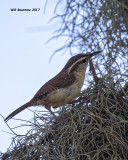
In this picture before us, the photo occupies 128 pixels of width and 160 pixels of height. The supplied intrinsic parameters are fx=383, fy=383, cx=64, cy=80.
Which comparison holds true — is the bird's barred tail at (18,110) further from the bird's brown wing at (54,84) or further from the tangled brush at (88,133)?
the tangled brush at (88,133)

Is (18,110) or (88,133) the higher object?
(18,110)

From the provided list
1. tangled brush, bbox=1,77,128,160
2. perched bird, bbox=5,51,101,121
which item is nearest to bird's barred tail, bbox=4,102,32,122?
perched bird, bbox=5,51,101,121

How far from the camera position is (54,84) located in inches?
139

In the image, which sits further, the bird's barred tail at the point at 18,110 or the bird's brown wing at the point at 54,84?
A: the bird's brown wing at the point at 54,84

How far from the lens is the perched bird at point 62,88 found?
3.35 metres

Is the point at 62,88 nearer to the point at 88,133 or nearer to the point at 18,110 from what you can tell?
the point at 18,110

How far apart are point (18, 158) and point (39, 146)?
0.18 metres

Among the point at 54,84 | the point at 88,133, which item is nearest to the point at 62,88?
the point at 54,84

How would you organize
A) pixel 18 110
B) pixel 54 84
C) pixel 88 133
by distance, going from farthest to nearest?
pixel 54 84 < pixel 18 110 < pixel 88 133

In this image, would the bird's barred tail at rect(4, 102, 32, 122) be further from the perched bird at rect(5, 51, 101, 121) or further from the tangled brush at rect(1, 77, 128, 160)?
the tangled brush at rect(1, 77, 128, 160)

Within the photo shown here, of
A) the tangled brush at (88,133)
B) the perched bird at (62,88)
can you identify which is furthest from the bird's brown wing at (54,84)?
the tangled brush at (88,133)

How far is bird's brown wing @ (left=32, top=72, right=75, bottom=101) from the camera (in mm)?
3446

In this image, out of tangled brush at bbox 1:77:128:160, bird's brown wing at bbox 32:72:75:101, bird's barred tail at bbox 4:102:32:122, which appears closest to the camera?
tangled brush at bbox 1:77:128:160

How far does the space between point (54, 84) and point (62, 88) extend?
105mm
